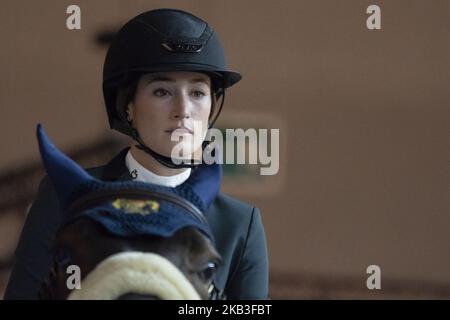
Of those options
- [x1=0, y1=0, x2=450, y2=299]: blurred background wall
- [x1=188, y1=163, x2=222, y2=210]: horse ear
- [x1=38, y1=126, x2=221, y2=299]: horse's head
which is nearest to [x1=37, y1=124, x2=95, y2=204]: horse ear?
[x1=38, y1=126, x2=221, y2=299]: horse's head

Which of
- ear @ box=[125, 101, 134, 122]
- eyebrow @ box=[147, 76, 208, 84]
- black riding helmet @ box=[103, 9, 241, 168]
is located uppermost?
→ black riding helmet @ box=[103, 9, 241, 168]

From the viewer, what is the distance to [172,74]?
125cm

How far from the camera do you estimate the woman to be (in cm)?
120

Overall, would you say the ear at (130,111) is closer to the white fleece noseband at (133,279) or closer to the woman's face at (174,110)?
the woman's face at (174,110)

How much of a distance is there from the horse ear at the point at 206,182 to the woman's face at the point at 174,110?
0.59 feet

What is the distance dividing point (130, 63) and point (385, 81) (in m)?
2.94

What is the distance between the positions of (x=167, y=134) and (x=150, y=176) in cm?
7

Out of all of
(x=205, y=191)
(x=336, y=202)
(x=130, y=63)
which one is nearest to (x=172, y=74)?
(x=130, y=63)

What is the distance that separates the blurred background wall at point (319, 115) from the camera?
12.1 ft

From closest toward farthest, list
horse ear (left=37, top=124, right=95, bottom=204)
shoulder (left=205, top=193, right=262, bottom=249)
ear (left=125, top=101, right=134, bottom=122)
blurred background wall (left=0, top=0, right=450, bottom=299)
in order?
horse ear (left=37, top=124, right=95, bottom=204)
shoulder (left=205, top=193, right=262, bottom=249)
ear (left=125, top=101, right=134, bottom=122)
blurred background wall (left=0, top=0, right=450, bottom=299)

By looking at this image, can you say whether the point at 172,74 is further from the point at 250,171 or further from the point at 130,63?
the point at 250,171

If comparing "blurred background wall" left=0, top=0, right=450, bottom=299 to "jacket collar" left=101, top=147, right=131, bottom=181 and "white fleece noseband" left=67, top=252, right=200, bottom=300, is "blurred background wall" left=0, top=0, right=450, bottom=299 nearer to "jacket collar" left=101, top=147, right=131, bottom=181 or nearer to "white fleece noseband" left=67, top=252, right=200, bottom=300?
"jacket collar" left=101, top=147, right=131, bottom=181

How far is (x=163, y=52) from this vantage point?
1.25 meters

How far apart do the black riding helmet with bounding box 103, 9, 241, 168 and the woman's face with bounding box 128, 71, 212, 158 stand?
0.05 feet
